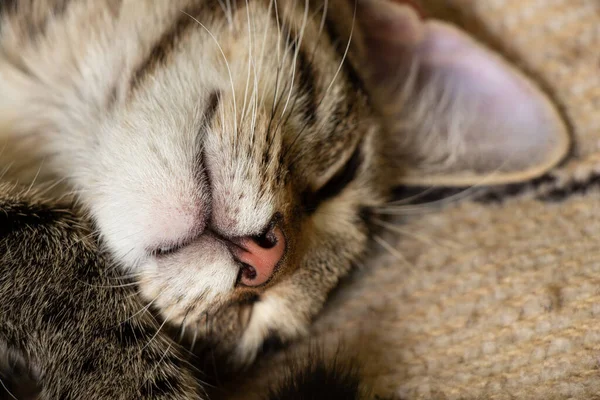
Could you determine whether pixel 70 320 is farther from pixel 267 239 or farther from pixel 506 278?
pixel 506 278

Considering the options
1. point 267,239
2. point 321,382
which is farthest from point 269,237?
point 321,382

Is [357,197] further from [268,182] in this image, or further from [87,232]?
[87,232]

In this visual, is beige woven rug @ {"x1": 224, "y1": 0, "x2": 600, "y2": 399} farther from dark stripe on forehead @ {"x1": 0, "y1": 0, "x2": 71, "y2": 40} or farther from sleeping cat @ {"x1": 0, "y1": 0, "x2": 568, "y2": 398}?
dark stripe on forehead @ {"x1": 0, "y1": 0, "x2": 71, "y2": 40}

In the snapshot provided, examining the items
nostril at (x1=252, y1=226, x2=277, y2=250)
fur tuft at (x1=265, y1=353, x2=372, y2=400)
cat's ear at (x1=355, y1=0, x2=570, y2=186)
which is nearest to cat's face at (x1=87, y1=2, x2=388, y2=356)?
nostril at (x1=252, y1=226, x2=277, y2=250)

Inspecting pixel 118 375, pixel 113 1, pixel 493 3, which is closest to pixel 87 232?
pixel 118 375

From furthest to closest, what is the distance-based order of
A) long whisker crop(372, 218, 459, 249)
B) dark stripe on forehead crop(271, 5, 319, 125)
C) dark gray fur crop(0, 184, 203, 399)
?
long whisker crop(372, 218, 459, 249) → dark stripe on forehead crop(271, 5, 319, 125) → dark gray fur crop(0, 184, 203, 399)

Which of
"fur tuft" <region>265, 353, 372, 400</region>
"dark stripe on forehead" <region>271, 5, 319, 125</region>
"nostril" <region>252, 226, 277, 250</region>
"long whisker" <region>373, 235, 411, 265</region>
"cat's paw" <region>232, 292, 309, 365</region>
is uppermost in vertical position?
"dark stripe on forehead" <region>271, 5, 319, 125</region>

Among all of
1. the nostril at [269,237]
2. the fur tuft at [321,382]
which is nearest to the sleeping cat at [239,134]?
the nostril at [269,237]
